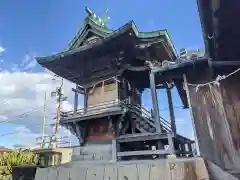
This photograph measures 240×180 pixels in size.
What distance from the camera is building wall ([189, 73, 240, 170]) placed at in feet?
20.0

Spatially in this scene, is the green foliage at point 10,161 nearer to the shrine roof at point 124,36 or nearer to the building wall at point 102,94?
the building wall at point 102,94

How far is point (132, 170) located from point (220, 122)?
393 cm

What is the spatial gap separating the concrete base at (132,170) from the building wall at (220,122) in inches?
24.8

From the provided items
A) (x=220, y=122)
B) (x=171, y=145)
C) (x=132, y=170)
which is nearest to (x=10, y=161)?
(x=132, y=170)

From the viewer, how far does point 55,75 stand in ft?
43.2

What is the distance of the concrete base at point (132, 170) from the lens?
22.0 feet

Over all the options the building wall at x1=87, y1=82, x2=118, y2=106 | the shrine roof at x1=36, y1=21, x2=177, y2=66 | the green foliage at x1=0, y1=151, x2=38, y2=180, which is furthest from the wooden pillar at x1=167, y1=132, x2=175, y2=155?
the green foliage at x1=0, y1=151, x2=38, y2=180

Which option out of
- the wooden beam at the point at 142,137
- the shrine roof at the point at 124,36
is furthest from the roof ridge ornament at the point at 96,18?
the wooden beam at the point at 142,137

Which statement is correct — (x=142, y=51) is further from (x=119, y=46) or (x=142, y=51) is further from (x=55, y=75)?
(x=55, y=75)

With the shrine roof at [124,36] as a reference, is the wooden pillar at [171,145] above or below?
below

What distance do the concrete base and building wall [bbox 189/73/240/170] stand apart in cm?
63

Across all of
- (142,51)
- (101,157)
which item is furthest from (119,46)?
(101,157)

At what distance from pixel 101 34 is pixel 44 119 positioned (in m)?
21.3

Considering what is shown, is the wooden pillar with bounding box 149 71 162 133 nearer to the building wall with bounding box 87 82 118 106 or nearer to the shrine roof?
the shrine roof
